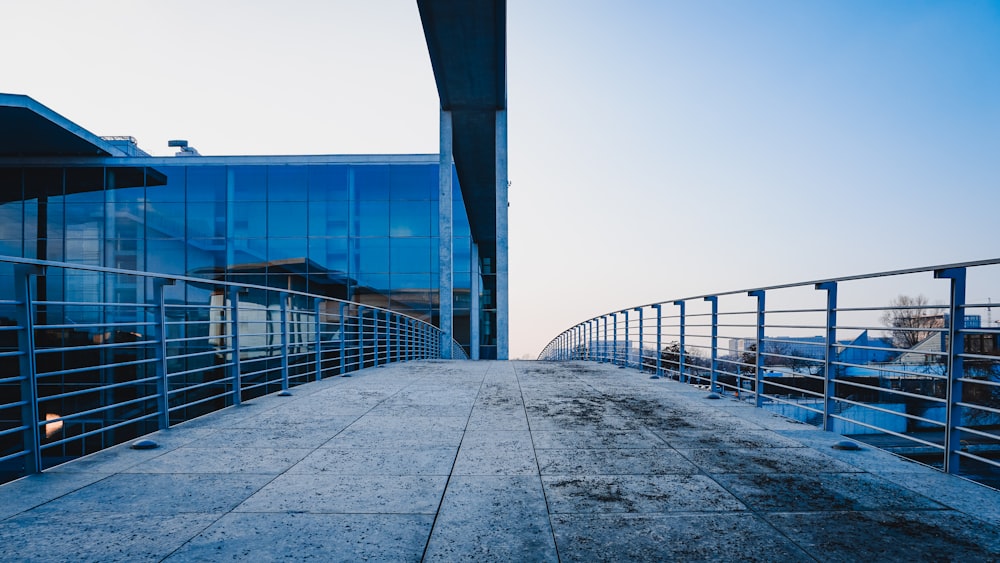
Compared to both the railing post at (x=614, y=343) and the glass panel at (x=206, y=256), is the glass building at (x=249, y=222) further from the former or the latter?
the railing post at (x=614, y=343)

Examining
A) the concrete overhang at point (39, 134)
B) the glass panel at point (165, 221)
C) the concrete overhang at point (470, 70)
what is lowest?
the glass panel at point (165, 221)

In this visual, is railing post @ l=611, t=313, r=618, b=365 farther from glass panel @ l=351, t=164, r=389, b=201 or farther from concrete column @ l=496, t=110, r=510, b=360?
glass panel @ l=351, t=164, r=389, b=201

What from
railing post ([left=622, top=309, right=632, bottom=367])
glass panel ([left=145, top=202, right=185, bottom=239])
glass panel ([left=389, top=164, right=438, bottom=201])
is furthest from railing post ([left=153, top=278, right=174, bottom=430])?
glass panel ([left=145, top=202, right=185, bottom=239])

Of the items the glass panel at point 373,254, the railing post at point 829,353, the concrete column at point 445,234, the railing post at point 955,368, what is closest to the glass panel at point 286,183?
the glass panel at point 373,254

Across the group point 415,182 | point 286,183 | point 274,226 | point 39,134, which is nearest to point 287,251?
point 274,226

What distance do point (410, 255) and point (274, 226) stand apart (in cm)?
632

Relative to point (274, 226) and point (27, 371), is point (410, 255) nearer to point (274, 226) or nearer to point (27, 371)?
point (274, 226)

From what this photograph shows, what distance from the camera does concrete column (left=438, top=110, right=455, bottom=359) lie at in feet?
70.6

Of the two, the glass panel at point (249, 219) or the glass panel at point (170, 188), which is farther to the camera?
the glass panel at point (170, 188)

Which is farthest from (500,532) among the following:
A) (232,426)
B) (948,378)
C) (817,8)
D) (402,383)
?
(817,8)

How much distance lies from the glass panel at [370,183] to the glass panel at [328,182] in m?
0.49

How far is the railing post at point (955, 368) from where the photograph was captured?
11.7ft

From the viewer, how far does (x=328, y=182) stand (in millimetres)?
23125

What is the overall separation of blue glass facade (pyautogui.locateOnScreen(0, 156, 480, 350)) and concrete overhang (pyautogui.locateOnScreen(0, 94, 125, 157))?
72cm
